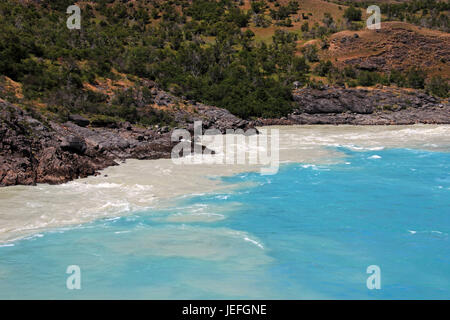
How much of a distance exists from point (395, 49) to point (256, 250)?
2794 inches

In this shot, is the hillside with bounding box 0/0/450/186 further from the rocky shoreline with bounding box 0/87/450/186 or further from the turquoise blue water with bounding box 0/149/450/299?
the turquoise blue water with bounding box 0/149/450/299

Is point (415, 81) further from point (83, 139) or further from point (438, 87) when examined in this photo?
point (83, 139)

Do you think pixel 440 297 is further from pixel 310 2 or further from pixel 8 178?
pixel 310 2

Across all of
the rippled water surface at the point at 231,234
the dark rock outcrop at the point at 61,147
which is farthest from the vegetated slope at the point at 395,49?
the rippled water surface at the point at 231,234

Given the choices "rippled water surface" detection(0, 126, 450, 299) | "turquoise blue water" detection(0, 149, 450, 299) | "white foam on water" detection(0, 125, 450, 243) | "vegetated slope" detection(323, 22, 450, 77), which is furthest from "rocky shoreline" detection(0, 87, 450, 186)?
"vegetated slope" detection(323, 22, 450, 77)

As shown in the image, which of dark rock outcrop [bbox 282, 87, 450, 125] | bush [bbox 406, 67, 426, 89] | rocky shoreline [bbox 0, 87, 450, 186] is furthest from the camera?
bush [bbox 406, 67, 426, 89]

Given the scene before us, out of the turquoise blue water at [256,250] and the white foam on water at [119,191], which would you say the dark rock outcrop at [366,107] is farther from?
the turquoise blue water at [256,250]

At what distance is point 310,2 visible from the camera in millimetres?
106000

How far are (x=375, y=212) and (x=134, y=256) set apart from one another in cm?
1093

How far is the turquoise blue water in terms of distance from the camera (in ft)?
43.0

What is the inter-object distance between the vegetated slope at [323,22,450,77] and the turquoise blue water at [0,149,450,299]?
57.5 m
